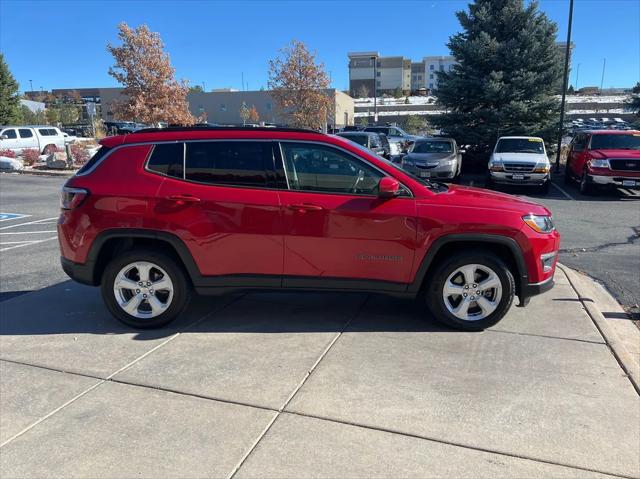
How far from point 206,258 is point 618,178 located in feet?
42.9

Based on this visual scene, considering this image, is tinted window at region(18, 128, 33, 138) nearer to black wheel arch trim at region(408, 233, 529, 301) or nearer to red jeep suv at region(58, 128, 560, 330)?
red jeep suv at region(58, 128, 560, 330)

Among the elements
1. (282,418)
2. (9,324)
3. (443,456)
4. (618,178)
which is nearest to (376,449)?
(443,456)

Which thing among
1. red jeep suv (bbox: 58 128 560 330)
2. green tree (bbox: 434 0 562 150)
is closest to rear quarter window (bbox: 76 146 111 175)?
red jeep suv (bbox: 58 128 560 330)

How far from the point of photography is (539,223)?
14.3ft

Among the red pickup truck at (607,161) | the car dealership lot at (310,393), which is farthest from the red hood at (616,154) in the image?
the car dealership lot at (310,393)

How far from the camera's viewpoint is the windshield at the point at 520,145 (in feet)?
51.7

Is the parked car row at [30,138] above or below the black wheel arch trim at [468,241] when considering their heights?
above

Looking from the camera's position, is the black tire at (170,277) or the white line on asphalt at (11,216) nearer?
the black tire at (170,277)

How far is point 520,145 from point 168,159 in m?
14.0

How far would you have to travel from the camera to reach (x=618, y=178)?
13664 millimetres

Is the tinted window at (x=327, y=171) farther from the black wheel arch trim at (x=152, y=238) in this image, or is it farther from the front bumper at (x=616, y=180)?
the front bumper at (x=616, y=180)

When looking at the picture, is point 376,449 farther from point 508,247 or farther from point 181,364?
point 508,247

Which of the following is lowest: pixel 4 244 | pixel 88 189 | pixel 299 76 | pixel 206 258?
pixel 4 244

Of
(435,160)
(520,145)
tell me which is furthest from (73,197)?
(520,145)
